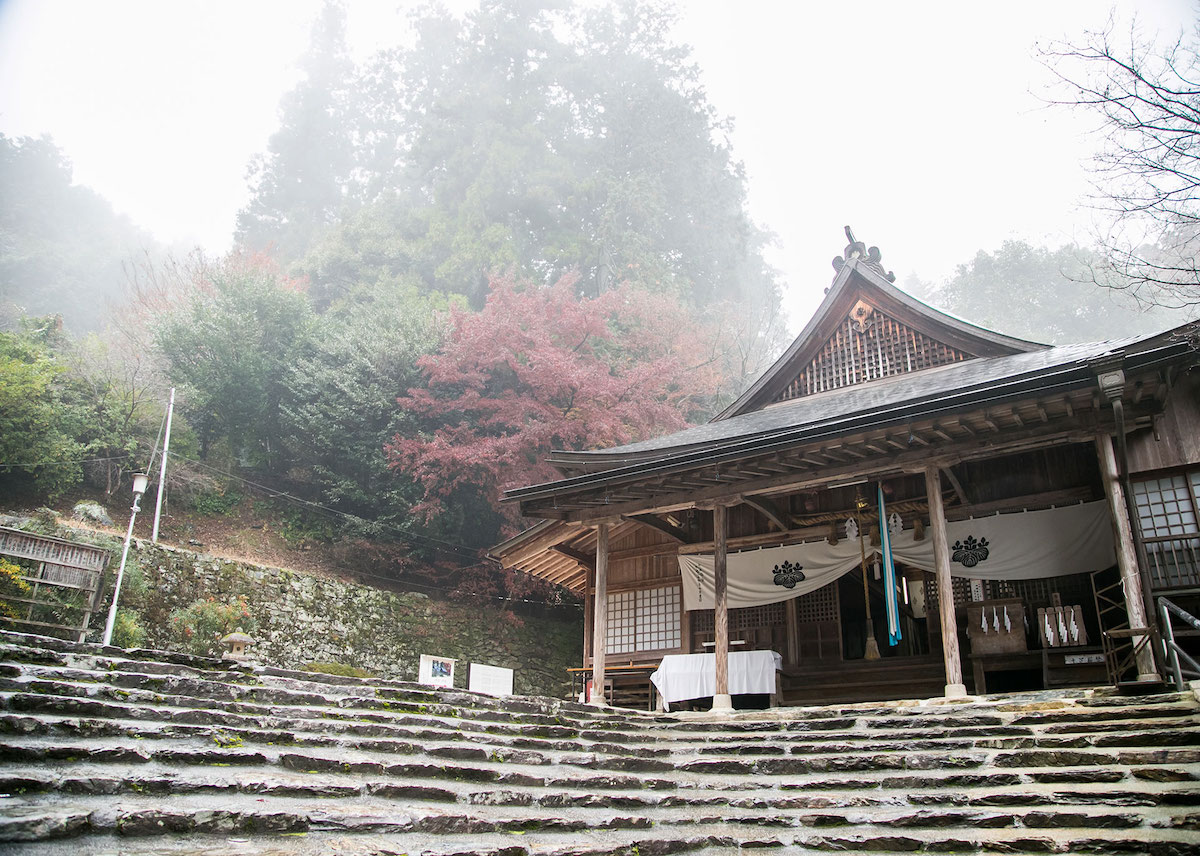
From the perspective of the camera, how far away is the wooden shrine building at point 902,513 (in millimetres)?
8633

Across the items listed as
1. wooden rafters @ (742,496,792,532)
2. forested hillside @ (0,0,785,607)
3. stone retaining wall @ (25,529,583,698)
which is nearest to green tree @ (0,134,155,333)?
forested hillside @ (0,0,785,607)

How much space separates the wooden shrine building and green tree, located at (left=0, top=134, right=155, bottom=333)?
104ft

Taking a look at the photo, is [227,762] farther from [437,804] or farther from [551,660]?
[551,660]

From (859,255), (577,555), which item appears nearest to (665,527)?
(577,555)

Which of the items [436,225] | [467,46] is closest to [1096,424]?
[436,225]

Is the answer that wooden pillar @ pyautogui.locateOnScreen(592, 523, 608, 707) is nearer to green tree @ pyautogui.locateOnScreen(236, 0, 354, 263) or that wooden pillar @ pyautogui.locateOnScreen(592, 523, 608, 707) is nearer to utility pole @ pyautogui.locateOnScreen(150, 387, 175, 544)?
utility pole @ pyautogui.locateOnScreen(150, 387, 175, 544)

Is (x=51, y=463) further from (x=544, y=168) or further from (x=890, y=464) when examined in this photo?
(x=544, y=168)

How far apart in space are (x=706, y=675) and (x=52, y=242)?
136ft

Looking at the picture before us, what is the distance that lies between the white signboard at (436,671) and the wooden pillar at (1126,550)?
10.0 metres

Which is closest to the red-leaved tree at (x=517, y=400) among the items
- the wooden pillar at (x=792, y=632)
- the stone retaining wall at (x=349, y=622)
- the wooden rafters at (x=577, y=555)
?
the stone retaining wall at (x=349, y=622)

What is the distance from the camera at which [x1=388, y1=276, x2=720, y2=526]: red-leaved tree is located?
18719 mm

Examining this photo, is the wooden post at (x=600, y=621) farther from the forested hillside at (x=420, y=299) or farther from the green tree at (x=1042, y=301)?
the green tree at (x=1042, y=301)

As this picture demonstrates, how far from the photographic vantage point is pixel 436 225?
3247cm

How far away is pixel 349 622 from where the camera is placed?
17.0 meters
